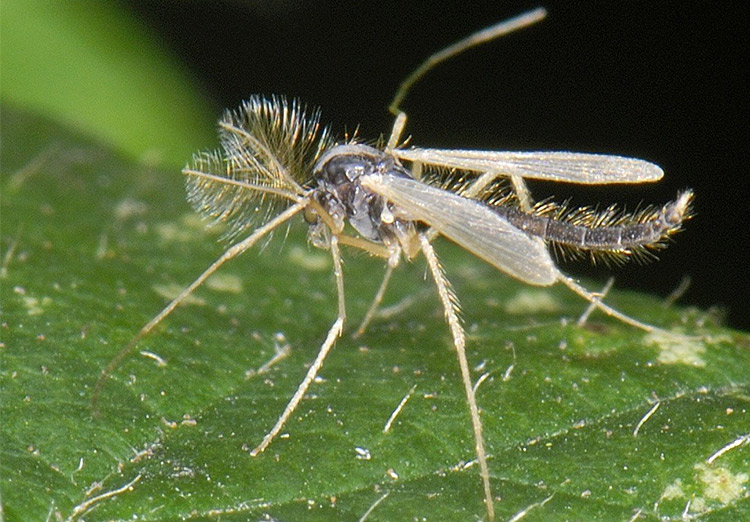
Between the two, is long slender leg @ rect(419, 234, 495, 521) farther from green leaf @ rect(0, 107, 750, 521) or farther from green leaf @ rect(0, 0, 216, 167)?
green leaf @ rect(0, 0, 216, 167)

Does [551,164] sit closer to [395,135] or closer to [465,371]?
[395,135]

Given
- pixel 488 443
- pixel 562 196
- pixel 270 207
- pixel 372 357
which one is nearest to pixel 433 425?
pixel 488 443

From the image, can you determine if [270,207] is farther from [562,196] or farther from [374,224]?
[562,196]

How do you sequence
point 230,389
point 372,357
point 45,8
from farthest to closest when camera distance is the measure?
point 45,8
point 372,357
point 230,389

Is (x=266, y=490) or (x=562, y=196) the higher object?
(x=562, y=196)

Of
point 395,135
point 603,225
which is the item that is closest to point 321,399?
point 395,135

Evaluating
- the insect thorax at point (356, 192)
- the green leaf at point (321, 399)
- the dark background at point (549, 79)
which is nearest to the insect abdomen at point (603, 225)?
the green leaf at point (321, 399)

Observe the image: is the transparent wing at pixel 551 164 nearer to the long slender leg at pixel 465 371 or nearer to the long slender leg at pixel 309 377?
the long slender leg at pixel 465 371
